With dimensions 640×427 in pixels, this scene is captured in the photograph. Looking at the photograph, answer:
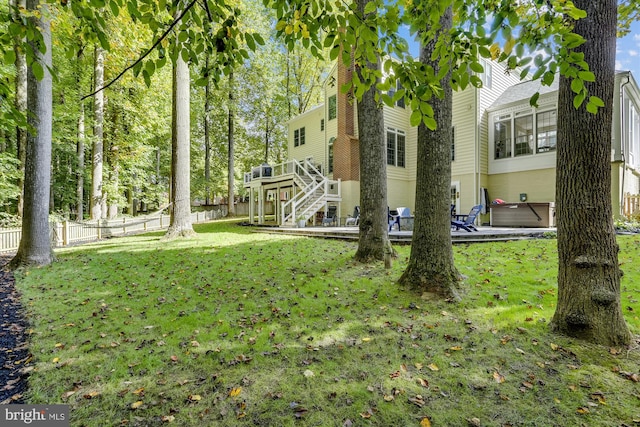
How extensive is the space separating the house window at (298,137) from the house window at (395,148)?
6.62 metres

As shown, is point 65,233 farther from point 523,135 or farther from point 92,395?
point 523,135

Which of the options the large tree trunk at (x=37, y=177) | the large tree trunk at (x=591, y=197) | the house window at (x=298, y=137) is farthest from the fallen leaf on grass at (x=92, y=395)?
the house window at (x=298, y=137)

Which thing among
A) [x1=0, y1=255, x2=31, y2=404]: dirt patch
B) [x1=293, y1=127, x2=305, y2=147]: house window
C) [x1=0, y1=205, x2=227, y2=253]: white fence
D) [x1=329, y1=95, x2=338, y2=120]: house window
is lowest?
[x1=0, y1=255, x2=31, y2=404]: dirt patch

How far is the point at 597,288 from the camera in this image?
3.15 m

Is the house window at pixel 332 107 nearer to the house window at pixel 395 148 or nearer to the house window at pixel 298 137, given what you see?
the house window at pixel 395 148

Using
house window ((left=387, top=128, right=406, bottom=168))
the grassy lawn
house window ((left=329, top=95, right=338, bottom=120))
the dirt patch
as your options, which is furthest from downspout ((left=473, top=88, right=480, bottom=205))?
the dirt patch

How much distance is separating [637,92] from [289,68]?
2338 centimetres

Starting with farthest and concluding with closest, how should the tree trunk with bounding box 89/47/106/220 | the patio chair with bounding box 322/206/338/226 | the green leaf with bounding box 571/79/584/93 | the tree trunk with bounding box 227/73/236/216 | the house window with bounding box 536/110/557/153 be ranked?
1. the tree trunk with bounding box 227/73/236/216
2. the patio chair with bounding box 322/206/338/226
3. the tree trunk with bounding box 89/47/106/220
4. the house window with bounding box 536/110/557/153
5. the green leaf with bounding box 571/79/584/93

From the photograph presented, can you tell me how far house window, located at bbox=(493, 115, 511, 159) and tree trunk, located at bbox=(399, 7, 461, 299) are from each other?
12.0 m

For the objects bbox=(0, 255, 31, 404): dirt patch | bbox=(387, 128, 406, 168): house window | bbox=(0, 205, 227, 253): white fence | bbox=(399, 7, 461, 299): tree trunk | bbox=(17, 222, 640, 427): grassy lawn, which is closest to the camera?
bbox=(17, 222, 640, 427): grassy lawn

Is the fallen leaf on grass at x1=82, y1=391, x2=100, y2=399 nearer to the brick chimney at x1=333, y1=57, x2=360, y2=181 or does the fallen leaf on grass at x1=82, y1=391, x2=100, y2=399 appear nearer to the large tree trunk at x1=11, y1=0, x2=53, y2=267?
the large tree trunk at x1=11, y1=0, x2=53, y2=267

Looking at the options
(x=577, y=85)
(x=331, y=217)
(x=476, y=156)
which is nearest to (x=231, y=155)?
(x=331, y=217)

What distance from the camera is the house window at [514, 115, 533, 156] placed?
13938mm

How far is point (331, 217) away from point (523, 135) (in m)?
9.80
